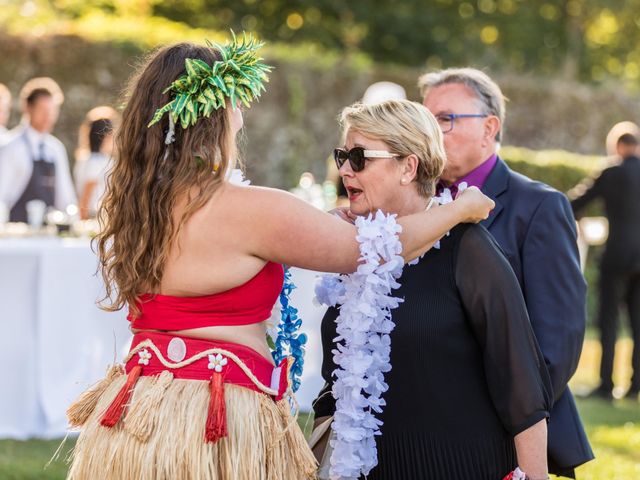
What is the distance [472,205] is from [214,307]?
30.4 inches

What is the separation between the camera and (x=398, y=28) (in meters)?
26.4

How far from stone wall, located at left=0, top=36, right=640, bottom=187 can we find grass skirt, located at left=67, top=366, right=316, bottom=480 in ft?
31.1

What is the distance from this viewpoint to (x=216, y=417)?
266 cm

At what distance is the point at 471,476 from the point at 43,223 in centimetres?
491

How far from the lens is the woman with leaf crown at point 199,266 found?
8.80 ft

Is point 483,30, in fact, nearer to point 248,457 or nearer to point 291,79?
point 291,79

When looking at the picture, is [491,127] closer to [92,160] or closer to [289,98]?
[92,160]

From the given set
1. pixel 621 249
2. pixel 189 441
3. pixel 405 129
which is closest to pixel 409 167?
pixel 405 129

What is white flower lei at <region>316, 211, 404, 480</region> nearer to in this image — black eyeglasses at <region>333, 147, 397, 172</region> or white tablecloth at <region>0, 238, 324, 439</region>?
black eyeglasses at <region>333, 147, 397, 172</region>

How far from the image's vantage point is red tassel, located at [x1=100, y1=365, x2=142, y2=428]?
2.77m

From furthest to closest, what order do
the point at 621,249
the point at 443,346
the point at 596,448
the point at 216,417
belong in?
the point at 621,249 < the point at 596,448 < the point at 443,346 < the point at 216,417

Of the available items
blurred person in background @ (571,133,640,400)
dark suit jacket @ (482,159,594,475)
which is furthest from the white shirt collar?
dark suit jacket @ (482,159,594,475)

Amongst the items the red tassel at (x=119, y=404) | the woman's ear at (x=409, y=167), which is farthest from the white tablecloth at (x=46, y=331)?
the woman's ear at (x=409, y=167)

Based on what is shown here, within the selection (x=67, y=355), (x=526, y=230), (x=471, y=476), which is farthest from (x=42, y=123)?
(x=471, y=476)
